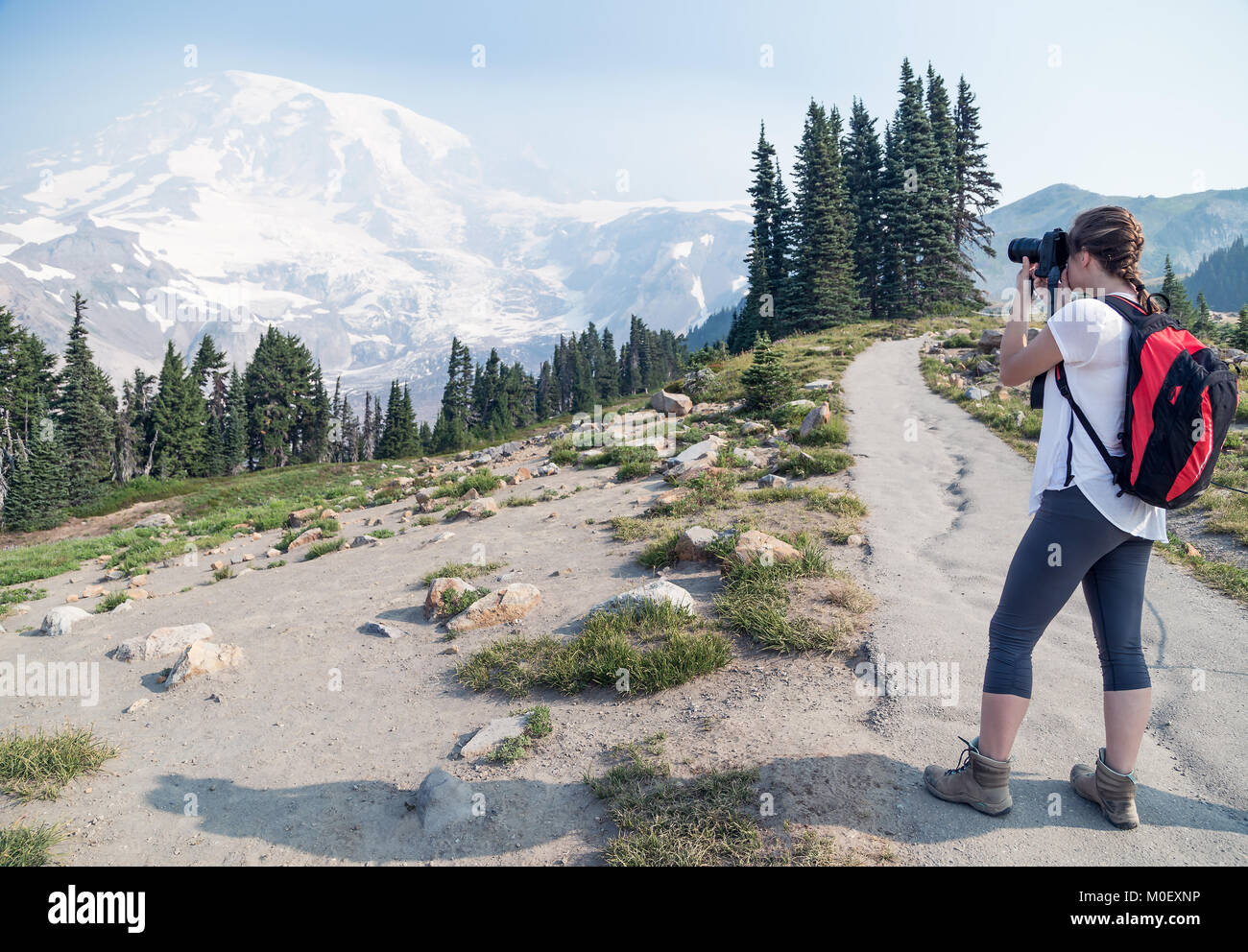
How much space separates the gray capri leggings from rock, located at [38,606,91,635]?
39.5ft

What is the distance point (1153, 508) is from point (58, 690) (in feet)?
33.4

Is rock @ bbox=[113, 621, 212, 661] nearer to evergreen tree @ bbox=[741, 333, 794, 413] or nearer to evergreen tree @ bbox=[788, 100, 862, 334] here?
evergreen tree @ bbox=[741, 333, 794, 413]

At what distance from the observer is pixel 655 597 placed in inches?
264

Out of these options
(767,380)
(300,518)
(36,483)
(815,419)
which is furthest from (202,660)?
(36,483)

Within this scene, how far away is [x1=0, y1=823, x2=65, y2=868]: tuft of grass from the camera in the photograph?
3904 millimetres

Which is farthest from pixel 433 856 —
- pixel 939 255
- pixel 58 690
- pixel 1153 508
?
pixel 939 255

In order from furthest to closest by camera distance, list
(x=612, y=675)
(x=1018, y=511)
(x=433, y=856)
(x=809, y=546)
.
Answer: (x=1018, y=511) → (x=809, y=546) → (x=612, y=675) → (x=433, y=856)

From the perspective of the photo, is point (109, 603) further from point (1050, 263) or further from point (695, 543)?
point (1050, 263)

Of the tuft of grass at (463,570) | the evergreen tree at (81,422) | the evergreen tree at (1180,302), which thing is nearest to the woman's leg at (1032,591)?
the tuft of grass at (463,570)

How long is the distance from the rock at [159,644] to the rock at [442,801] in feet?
16.8

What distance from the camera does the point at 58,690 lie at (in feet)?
23.5

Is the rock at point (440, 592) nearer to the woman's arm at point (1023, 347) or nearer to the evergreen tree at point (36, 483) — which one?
the woman's arm at point (1023, 347)

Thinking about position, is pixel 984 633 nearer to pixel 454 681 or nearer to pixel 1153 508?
pixel 1153 508

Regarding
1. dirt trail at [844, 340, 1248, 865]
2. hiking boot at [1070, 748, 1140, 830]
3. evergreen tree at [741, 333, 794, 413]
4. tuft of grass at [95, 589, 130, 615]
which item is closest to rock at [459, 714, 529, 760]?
dirt trail at [844, 340, 1248, 865]
